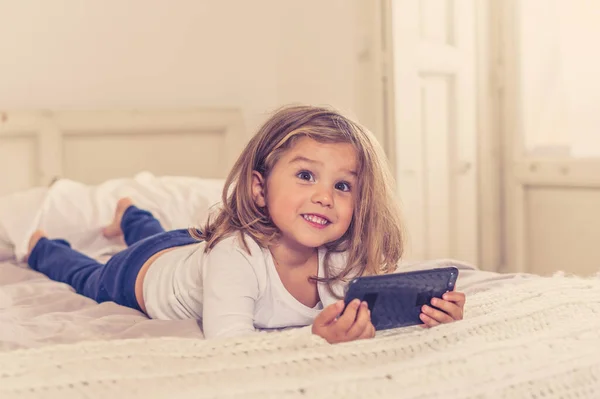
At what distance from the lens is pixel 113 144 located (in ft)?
9.48

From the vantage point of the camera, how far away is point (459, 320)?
108cm

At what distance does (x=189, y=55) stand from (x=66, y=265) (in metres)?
1.46

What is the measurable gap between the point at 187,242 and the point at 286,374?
3.21 feet

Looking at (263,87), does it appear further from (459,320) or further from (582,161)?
(459,320)

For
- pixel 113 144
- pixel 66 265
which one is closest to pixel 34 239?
pixel 66 265

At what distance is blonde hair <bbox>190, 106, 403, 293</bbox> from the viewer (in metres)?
1.34

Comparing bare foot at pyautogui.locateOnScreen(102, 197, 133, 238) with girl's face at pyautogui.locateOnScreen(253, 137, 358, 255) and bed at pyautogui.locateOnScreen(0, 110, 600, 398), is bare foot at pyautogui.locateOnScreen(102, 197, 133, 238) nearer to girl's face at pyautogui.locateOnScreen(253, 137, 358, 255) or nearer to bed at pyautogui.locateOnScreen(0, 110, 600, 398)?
bed at pyautogui.locateOnScreen(0, 110, 600, 398)

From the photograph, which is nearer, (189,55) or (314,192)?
(314,192)

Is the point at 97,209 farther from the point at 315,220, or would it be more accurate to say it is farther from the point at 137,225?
the point at 315,220

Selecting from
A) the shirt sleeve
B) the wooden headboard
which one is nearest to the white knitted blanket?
the shirt sleeve

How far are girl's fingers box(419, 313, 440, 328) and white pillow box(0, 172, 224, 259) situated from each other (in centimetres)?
118

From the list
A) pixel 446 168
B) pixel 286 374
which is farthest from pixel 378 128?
pixel 286 374

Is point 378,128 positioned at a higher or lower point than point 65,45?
lower

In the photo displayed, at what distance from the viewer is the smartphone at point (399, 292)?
→ 39.4 inches
